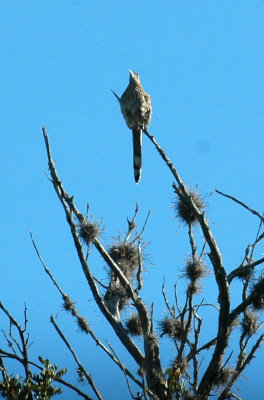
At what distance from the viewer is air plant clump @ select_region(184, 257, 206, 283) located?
7.82 meters

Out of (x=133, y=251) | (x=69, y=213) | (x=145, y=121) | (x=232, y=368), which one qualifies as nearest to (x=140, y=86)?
(x=145, y=121)

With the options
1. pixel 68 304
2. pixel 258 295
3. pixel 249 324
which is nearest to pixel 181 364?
pixel 249 324

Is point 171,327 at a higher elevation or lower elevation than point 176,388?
higher

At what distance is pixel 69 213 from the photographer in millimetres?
7277

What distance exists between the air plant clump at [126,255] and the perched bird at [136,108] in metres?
2.68

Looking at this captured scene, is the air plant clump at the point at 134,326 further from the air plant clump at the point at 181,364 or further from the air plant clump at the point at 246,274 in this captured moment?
the air plant clump at the point at 246,274

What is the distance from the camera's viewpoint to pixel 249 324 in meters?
7.46

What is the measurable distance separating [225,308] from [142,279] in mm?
1430

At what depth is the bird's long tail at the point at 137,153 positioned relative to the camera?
1046cm

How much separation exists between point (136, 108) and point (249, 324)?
4519 mm

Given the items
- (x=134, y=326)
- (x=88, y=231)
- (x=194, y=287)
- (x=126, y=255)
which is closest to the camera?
(x=88, y=231)

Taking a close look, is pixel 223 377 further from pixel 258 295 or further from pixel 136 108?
pixel 136 108

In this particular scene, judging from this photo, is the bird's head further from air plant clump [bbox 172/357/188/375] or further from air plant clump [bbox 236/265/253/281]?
air plant clump [bbox 172/357/188/375]

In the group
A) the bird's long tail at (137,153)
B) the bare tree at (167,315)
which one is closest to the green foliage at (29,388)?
the bare tree at (167,315)
